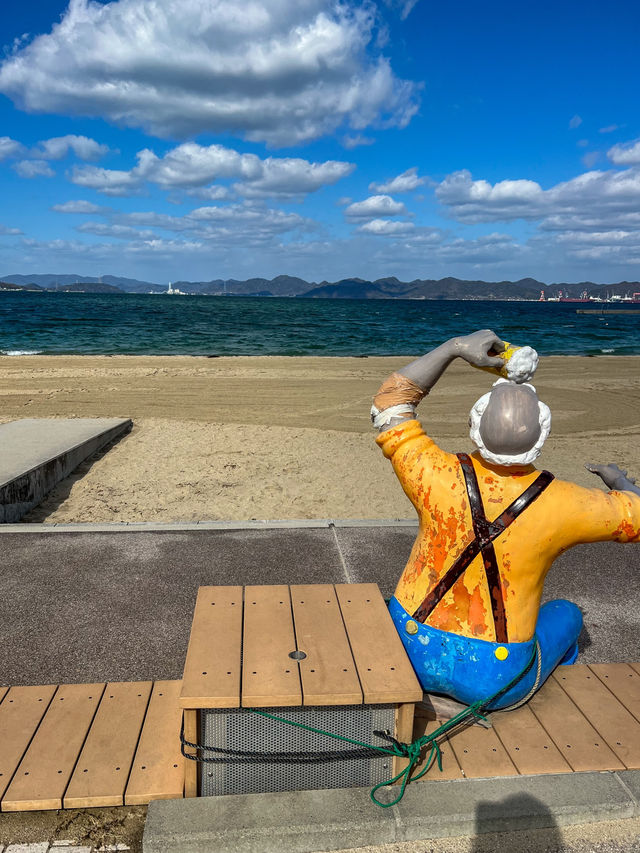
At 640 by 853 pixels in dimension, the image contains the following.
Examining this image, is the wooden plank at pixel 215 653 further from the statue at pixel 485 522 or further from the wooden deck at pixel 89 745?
the statue at pixel 485 522

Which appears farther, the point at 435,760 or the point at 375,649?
the point at 435,760

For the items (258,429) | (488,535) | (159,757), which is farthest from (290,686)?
(258,429)

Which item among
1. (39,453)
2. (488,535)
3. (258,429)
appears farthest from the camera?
(258,429)

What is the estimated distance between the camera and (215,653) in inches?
100

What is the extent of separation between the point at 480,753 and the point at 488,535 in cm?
101

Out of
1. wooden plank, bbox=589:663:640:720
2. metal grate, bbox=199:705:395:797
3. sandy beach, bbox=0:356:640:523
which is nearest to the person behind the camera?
metal grate, bbox=199:705:395:797

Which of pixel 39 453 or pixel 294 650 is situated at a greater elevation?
pixel 294 650

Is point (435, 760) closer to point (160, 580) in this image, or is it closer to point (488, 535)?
point (488, 535)

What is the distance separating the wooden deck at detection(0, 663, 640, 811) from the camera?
8.57ft

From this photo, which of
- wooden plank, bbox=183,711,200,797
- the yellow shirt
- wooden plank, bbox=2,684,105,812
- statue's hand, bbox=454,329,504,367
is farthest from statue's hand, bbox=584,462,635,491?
wooden plank, bbox=2,684,105,812

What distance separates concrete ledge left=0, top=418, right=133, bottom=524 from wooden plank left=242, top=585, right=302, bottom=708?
14.6 feet

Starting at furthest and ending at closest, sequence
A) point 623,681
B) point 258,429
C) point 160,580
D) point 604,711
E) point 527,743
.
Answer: point 258,429 < point 160,580 < point 623,681 < point 604,711 < point 527,743

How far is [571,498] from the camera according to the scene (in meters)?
2.61

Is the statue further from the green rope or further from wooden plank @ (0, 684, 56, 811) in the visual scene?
wooden plank @ (0, 684, 56, 811)
